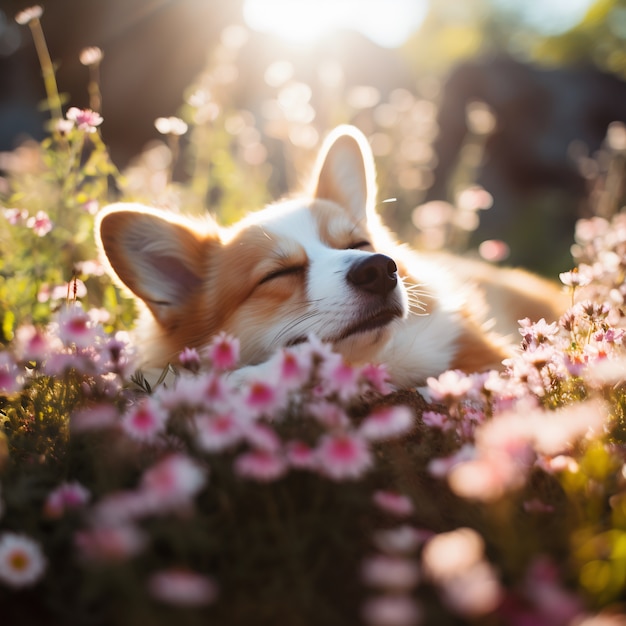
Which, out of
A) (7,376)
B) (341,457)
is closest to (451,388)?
(341,457)

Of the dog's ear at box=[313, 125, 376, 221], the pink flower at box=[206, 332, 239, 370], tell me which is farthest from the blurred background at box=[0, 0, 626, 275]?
the pink flower at box=[206, 332, 239, 370]

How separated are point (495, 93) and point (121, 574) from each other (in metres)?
10.9

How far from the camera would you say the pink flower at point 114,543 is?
1041 millimetres

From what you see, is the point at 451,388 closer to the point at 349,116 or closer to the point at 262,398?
the point at 262,398

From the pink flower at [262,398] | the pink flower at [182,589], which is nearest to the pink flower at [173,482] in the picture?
the pink flower at [182,589]

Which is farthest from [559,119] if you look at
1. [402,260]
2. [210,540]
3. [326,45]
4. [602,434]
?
[210,540]

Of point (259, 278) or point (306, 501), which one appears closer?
point (306, 501)

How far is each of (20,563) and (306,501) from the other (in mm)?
589

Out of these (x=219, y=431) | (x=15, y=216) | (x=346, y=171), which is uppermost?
(x=346, y=171)

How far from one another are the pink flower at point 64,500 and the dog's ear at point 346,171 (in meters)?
2.37

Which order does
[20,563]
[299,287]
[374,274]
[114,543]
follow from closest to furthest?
1. [114,543]
2. [20,563]
3. [374,274]
4. [299,287]

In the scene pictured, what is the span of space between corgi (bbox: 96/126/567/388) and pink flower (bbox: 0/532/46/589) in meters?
1.34

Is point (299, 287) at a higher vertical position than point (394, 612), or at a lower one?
higher

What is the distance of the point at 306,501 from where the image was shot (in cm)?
146
